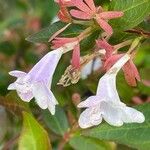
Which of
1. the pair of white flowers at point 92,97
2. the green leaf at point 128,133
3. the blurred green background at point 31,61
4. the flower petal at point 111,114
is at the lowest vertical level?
the blurred green background at point 31,61

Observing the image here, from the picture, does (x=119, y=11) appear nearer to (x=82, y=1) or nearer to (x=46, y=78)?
(x=82, y=1)

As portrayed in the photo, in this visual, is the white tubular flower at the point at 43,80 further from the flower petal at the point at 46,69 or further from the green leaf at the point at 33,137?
the green leaf at the point at 33,137

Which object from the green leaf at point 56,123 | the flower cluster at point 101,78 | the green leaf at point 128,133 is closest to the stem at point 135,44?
the flower cluster at point 101,78

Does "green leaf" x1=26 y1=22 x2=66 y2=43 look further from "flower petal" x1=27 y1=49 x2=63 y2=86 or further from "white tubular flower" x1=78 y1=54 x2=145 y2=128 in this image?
"white tubular flower" x1=78 y1=54 x2=145 y2=128

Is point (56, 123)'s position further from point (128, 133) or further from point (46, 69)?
point (46, 69)

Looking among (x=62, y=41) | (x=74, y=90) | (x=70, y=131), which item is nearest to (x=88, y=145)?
(x=70, y=131)

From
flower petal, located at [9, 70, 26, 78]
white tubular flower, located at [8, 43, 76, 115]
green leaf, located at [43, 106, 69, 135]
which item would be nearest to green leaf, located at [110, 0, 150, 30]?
white tubular flower, located at [8, 43, 76, 115]
